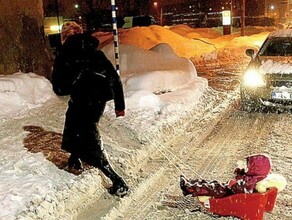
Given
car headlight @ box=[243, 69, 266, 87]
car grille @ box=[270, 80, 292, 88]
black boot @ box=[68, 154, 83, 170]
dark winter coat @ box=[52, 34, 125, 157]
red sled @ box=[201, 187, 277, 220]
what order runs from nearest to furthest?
red sled @ box=[201, 187, 277, 220] → dark winter coat @ box=[52, 34, 125, 157] → black boot @ box=[68, 154, 83, 170] → car grille @ box=[270, 80, 292, 88] → car headlight @ box=[243, 69, 266, 87]

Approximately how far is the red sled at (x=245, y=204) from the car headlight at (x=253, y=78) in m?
4.37

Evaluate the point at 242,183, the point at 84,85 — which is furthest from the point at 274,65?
the point at 84,85

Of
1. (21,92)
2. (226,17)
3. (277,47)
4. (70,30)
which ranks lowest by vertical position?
(21,92)

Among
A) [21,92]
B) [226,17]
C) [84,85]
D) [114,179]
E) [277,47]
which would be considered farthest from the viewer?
[226,17]

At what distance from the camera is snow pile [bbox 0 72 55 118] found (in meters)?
8.05

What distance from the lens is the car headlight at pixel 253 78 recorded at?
8113mm

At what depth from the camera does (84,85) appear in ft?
14.4

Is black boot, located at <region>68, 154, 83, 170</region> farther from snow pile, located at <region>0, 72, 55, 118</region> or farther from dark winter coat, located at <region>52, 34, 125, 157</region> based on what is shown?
snow pile, located at <region>0, 72, 55, 118</region>

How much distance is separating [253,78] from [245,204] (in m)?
4.72

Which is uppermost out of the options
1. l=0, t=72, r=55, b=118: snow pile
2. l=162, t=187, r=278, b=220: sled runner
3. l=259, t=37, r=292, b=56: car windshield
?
l=259, t=37, r=292, b=56: car windshield

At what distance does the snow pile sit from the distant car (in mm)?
4306

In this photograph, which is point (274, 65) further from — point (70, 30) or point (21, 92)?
point (21, 92)

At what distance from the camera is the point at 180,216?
4.24 metres

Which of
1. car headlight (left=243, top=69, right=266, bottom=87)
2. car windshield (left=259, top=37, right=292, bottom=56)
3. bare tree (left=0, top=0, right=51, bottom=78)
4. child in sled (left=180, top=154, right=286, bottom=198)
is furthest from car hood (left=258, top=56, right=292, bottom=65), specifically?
bare tree (left=0, top=0, right=51, bottom=78)
